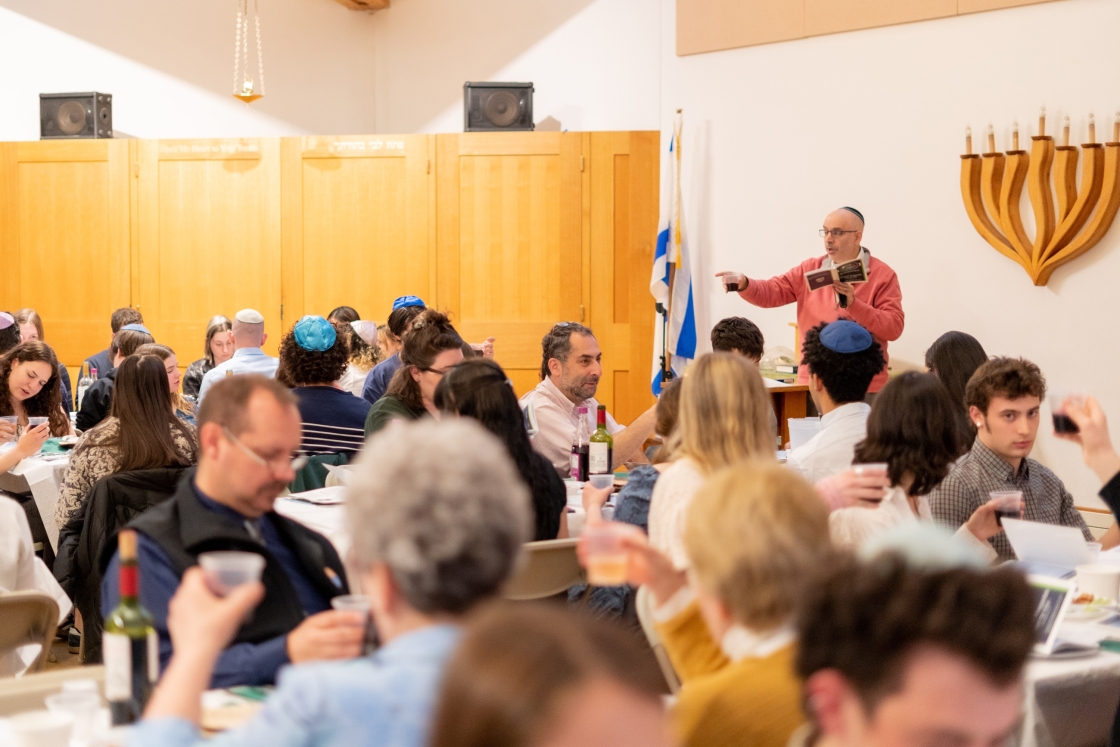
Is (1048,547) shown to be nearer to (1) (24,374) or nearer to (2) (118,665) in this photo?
(2) (118,665)

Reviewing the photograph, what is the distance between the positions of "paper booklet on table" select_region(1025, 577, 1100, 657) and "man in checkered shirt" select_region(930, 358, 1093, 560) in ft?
2.78

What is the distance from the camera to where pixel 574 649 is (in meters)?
0.95

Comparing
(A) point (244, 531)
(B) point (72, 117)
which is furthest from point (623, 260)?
(A) point (244, 531)

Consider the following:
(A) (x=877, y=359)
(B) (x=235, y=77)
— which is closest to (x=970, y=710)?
(A) (x=877, y=359)

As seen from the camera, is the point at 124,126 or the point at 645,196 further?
the point at 124,126

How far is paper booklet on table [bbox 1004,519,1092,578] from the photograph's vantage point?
299 centimetres

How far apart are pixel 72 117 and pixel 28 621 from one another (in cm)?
833

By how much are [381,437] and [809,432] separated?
3.71 meters

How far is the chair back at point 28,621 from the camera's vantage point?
2945mm

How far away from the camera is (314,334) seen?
468 centimetres

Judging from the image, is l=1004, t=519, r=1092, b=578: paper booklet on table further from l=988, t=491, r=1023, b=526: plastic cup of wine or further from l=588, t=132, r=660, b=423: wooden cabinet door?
l=588, t=132, r=660, b=423: wooden cabinet door

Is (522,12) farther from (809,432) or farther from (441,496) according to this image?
(441,496)

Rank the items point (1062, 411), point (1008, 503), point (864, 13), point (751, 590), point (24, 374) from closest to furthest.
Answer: point (751, 590) → point (1062, 411) → point (1008, 503) → point (24, 374) → point (864, 13)

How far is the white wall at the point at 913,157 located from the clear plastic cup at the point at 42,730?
6.24 m
